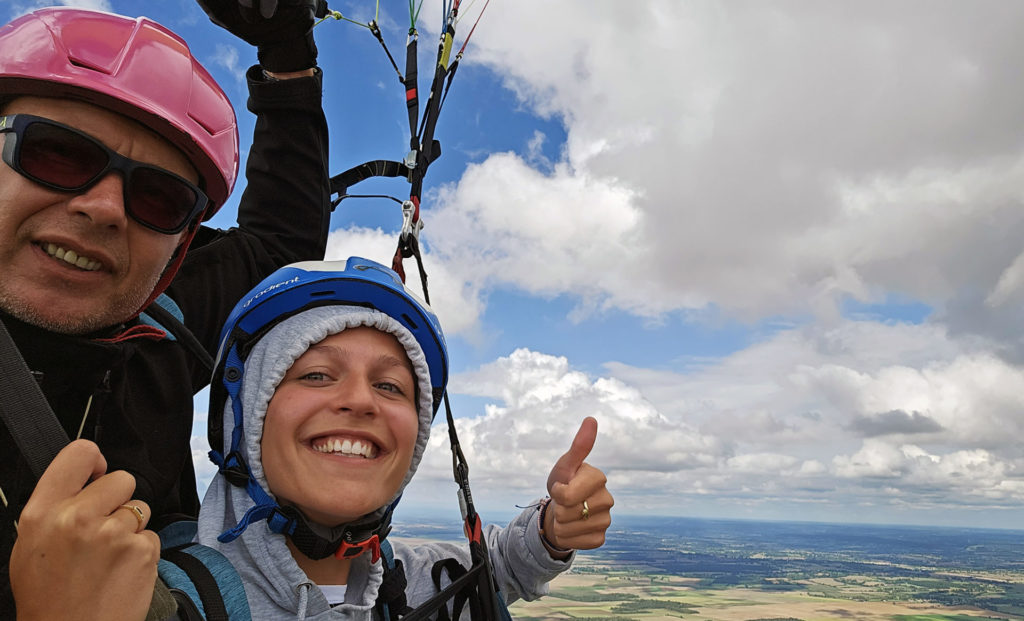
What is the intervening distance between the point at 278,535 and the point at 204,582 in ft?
1.28

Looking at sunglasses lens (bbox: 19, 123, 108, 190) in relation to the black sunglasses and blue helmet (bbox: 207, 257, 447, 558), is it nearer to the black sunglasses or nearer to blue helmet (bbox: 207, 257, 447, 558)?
the black sunglasses

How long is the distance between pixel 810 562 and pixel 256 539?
132416 millimetres

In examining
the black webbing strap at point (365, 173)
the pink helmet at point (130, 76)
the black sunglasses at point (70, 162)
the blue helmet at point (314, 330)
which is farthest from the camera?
the black webbing strap at point (365, 173)

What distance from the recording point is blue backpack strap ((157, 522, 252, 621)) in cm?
202

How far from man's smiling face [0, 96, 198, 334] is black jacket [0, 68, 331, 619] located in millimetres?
110

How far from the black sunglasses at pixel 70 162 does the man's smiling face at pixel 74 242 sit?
32 mm

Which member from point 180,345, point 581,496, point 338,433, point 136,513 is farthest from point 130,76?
point 581,496

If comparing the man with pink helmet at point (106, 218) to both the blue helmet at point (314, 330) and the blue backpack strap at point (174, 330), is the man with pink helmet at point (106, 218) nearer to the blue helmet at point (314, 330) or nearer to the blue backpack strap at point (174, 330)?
the blue backpack strap at point (174, 330)

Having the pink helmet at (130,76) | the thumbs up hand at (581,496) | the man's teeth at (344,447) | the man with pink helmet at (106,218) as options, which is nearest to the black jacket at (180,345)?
the man with pink helmet at (106,218)

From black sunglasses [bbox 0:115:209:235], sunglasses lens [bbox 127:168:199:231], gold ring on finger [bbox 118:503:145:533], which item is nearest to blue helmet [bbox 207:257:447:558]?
sunglasses lens [bbox 127:168:199:231]

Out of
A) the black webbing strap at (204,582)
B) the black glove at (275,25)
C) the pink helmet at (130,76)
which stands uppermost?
the black glove at (275,25)

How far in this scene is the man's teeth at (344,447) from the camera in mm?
2506

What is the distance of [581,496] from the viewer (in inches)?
108

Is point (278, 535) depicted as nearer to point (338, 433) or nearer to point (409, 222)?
point (338, 433)
